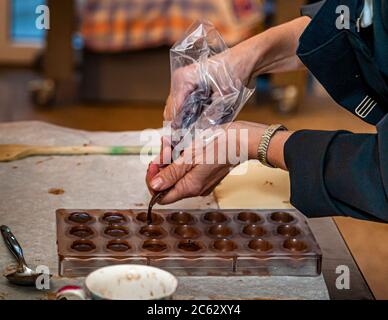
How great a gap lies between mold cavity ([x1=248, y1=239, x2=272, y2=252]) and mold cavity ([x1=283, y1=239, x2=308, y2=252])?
0.02m

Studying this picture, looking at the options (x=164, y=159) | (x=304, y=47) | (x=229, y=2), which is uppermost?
(x=229, y=2)

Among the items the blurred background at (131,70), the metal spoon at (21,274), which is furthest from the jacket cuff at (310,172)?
the blurred background at (131,70)

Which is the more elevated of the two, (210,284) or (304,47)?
(304,47)

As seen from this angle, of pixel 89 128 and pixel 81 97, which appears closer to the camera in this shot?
pixel 89 128

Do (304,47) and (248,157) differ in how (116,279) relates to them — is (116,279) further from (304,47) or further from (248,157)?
(304,47)

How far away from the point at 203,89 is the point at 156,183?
0.60 feet

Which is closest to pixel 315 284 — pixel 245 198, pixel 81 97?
pixel 245 198

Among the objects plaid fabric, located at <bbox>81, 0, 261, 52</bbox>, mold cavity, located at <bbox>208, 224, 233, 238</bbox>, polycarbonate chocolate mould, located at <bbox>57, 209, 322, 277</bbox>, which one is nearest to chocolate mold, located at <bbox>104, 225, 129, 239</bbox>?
polycarbonate chocolate mould, located at <bbox>57, 209, 322, 277</bbox>

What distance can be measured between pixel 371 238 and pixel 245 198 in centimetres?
125

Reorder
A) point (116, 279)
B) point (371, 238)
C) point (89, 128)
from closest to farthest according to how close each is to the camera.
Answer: point (116, 279), point (371, 238), point (89, 128)

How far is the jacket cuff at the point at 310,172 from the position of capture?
3.38ft

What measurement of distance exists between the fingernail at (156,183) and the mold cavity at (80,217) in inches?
4.0

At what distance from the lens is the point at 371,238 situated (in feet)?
8.18

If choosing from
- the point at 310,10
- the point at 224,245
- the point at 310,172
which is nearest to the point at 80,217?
the point at 224,245
